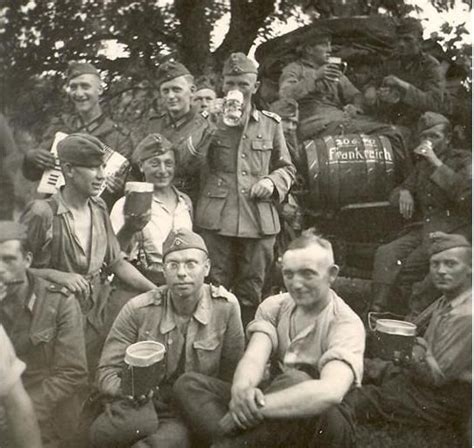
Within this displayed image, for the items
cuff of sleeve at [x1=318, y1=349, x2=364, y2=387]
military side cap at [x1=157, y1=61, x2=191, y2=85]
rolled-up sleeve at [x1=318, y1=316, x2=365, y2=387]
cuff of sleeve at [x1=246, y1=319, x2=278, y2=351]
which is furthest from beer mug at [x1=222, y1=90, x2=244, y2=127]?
cuff of sleeve at [x1=318, y1=349, x2=364, y2=387]

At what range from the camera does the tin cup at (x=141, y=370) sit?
320 cm

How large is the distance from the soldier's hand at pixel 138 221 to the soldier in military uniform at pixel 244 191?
241 mm

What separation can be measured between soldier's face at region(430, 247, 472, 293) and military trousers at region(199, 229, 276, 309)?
77 centimetres

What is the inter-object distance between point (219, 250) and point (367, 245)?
704 millimetres

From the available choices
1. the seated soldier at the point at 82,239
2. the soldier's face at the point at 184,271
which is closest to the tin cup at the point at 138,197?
the seated soldier at the point at 82,239

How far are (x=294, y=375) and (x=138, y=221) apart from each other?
1058 mm

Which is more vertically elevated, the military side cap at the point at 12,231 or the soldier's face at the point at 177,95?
the soldier's face at the point at 177,95

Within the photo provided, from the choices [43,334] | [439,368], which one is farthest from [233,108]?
[439,368]

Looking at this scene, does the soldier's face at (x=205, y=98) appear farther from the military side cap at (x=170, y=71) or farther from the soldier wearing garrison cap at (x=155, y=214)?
the soldier wearing garrison cap at (x=155, y=214)

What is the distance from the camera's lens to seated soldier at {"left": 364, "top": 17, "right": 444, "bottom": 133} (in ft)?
11.3

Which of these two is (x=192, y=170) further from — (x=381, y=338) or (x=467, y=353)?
(x=467, y=353)

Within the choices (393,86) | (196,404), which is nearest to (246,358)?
(196,404)

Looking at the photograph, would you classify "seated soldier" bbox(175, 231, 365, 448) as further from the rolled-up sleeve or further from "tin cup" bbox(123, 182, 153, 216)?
"tin cup" bbox(123, 182, 153, 216)

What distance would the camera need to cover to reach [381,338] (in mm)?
3295
